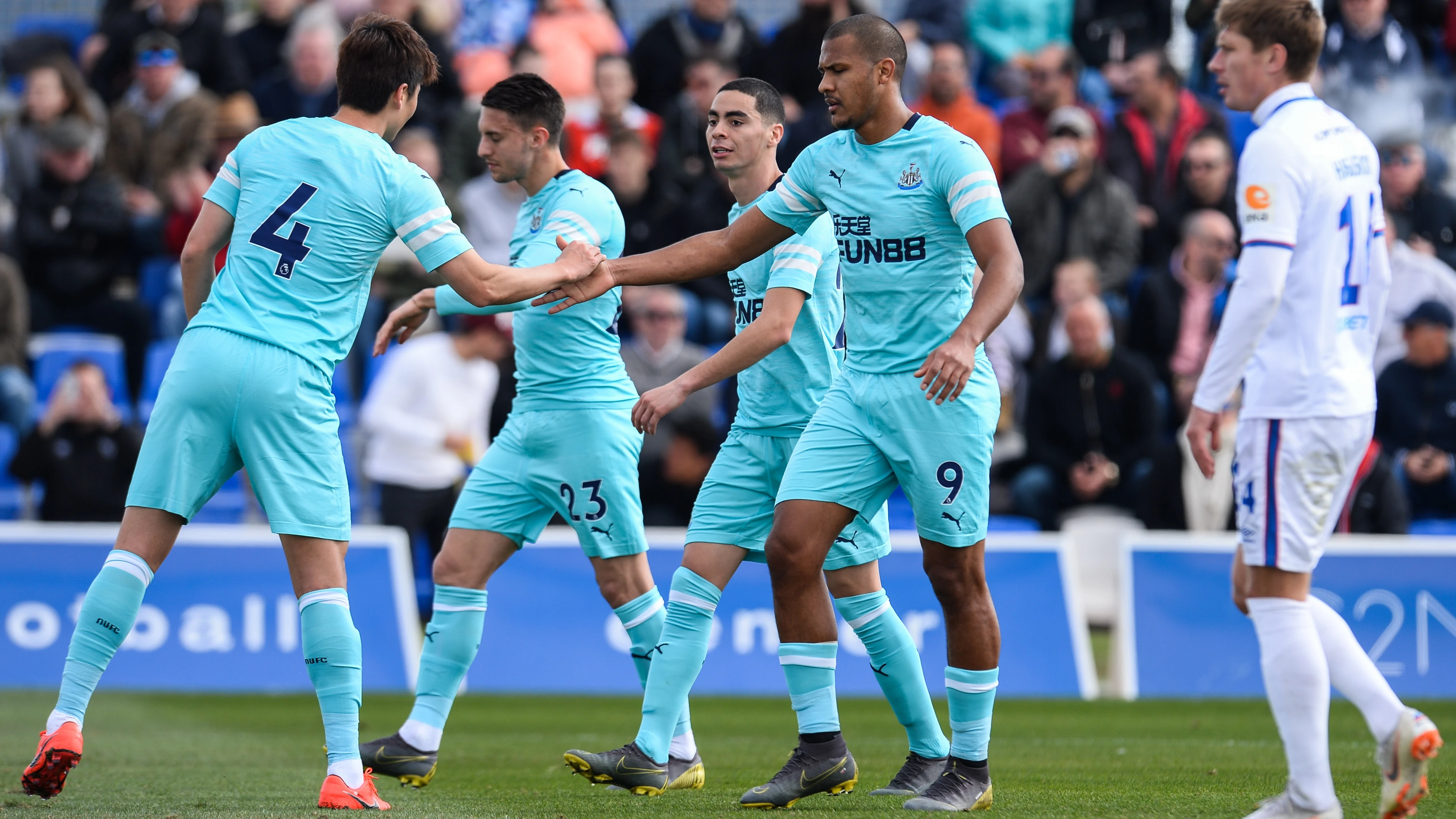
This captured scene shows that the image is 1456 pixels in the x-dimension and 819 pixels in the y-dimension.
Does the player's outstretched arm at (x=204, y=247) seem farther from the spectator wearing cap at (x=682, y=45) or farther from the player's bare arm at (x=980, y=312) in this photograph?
the spectator wearing cap at (x=682, y=45)

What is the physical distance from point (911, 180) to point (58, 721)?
10.9 ft

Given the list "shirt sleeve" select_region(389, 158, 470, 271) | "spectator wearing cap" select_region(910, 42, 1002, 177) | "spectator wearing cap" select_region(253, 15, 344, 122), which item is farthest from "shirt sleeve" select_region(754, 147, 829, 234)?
"spectator wearing cap" select_region(253, 15, 344, 122)

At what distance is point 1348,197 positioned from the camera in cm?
471

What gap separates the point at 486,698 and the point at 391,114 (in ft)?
20.4

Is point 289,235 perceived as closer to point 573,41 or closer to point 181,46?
point 573,41

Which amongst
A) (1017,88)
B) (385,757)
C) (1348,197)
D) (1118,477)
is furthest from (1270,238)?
(1017,88)

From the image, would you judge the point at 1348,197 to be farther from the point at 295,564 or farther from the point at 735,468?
the point at 295,564

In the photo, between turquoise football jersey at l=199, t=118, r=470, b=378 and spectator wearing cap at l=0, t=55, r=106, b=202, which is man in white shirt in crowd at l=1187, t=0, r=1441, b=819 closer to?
turquoise football jersey at l=199, t=118, r=470, b=378

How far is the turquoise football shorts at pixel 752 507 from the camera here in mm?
Result: 6203

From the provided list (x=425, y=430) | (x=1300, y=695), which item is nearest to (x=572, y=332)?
(x=1300, y=695)

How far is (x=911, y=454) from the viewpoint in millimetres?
5559

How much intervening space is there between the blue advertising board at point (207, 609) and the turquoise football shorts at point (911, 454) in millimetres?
5817

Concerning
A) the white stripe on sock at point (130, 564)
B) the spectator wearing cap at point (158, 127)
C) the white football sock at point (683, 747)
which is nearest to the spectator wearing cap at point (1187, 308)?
the white football sock at point (683, 747)

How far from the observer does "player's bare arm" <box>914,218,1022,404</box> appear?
511 centimetres
